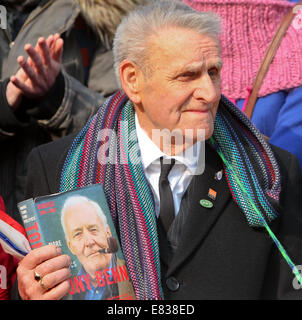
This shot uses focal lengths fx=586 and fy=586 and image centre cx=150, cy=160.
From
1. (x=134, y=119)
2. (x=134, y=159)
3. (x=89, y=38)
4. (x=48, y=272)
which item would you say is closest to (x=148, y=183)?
(x=134, y=159)

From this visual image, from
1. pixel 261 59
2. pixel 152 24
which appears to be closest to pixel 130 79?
pixel 152 24

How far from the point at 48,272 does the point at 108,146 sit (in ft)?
2.10

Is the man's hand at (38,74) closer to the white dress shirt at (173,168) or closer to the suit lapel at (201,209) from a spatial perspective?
the white dress shirt at (173,168)

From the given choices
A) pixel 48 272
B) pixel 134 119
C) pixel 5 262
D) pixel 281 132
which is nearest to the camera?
pixel 48 272

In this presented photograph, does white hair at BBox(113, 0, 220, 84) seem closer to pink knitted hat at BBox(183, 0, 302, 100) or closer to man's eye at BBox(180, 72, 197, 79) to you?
man's eye at BBox(180, 72, 197, 79)

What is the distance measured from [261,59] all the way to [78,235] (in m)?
1.43

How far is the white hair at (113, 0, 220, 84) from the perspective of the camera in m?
2.28

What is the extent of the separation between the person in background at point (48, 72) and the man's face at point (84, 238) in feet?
3.00

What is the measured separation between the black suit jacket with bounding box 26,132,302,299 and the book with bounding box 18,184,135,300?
0.32 m

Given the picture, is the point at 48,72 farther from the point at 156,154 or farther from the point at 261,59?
the point at 261,59

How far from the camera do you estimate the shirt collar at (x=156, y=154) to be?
7.92ft

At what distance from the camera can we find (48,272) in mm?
2014

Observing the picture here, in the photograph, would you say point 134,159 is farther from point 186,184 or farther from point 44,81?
point 44,81

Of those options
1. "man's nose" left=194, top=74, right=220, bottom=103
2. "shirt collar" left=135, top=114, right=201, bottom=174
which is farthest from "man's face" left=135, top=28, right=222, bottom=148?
"shirt collar" left=135, top=114, right=201, bottom=174
